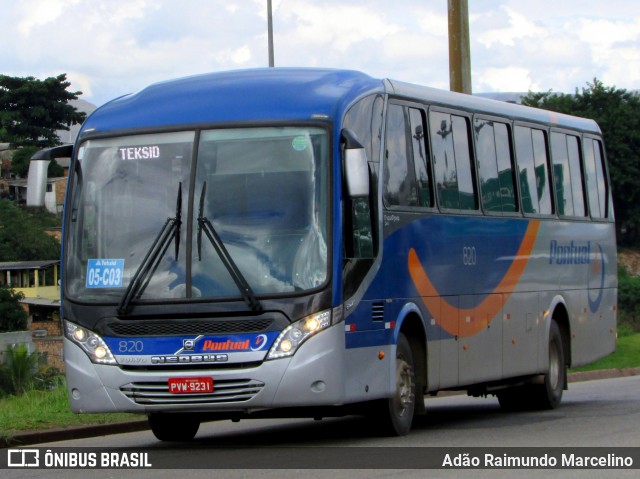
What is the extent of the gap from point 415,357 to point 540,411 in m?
4.43

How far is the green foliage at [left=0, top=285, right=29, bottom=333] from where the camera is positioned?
8538 cm

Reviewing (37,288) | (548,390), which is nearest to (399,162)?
(548,390)

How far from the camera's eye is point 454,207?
605 inches

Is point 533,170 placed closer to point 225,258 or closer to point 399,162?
point 399,162

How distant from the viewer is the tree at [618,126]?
91188 mm

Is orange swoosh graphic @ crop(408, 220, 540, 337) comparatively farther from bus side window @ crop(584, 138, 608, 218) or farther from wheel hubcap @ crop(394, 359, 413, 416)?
bus side window @ crop(584, 138, 608, 218)

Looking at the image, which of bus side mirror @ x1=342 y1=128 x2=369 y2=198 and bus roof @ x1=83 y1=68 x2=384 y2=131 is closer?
bus side mirror @ x1=342 y1=128 x2=369 y2=198

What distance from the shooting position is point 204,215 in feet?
40.5

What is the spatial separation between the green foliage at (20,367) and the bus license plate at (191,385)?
997cm

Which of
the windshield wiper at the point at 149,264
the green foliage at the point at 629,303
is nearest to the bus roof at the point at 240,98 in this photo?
the windshield wiper at the point at 149,264

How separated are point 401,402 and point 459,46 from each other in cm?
1003

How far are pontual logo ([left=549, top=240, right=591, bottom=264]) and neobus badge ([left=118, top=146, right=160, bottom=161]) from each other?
23.4 ft

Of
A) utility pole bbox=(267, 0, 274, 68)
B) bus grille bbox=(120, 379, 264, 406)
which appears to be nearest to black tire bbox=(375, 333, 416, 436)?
bus grille bbox=(120, 379, 264, 406)

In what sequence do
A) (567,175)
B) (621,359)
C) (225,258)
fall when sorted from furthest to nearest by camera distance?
(621,359), (567,175), (225,258)
